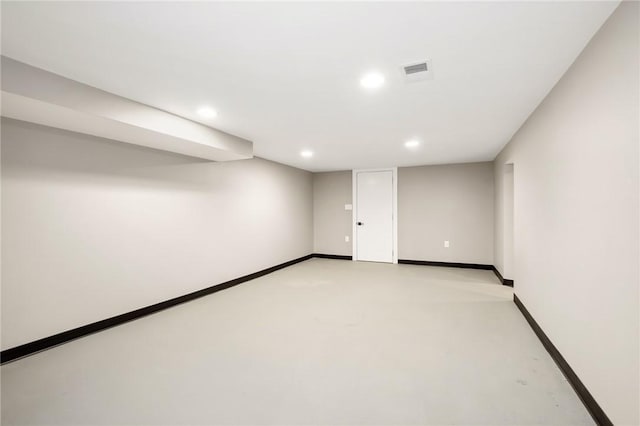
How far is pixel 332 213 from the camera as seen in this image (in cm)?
715

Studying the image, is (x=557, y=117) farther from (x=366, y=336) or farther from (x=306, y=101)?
(x=366, y=336)

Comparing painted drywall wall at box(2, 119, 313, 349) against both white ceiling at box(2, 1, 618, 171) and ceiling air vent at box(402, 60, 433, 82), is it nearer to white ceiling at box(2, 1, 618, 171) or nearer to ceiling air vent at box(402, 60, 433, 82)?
white ceiling at box(2, 1, 618, 171)

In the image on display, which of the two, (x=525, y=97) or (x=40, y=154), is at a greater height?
(x=525, y=97)

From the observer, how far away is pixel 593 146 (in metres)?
1.68

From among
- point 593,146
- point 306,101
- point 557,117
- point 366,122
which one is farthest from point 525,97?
point 306,101

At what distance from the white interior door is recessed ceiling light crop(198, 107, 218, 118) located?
438 centimetres

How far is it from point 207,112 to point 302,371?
2.59 m

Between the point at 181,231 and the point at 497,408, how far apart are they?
3.74 m

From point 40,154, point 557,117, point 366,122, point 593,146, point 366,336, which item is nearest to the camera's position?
point 593,146

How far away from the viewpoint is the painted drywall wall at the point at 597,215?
52.8 inches

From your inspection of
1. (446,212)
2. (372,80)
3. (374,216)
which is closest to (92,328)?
(372,80)

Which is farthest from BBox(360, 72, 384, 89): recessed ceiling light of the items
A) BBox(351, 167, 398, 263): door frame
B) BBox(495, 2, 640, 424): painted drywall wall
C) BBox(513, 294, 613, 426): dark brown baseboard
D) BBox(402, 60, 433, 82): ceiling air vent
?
BBox(351, 167, 398, 263): door frame

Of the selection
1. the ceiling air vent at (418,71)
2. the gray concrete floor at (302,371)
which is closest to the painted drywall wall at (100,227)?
the gray concrete floor at (302,371)

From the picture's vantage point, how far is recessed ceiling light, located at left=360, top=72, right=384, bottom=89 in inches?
82.9
